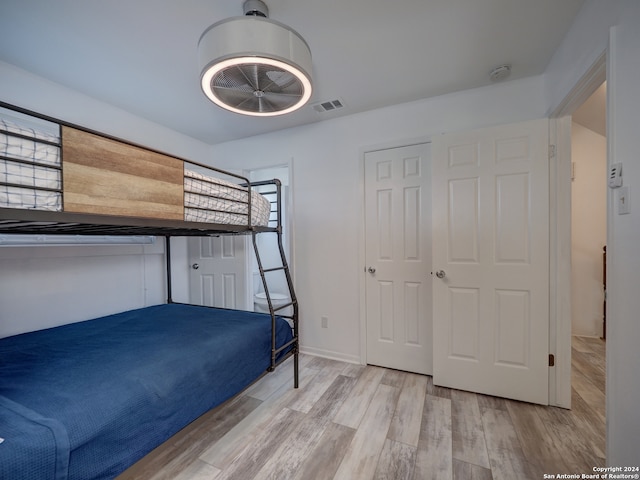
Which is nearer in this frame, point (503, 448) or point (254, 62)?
point (254, 62)

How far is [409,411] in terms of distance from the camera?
1.85 metres

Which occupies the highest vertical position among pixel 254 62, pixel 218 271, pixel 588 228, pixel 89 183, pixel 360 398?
pixel 254 62

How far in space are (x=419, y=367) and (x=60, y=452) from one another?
2.35 meters

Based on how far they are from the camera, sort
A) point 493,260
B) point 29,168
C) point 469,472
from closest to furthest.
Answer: point 29,168 → point 469,472 → point 493,260

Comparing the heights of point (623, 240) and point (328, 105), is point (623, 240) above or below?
below

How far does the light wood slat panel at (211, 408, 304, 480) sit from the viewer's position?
1.37m

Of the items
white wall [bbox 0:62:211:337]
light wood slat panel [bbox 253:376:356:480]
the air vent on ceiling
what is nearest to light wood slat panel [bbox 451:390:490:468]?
light wood slat panel [bbox 253:376:356:480]

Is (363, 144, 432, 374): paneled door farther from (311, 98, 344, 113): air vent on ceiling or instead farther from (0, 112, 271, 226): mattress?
(0, 112, 271, 226): mattress

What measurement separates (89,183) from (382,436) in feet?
6.63

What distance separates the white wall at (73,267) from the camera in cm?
189

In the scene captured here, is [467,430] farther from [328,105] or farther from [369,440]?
[328,105]

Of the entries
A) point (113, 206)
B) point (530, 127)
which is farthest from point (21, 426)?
point (530, 127)

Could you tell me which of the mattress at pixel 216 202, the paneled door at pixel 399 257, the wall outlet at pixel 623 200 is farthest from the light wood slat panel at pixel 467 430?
the mattress at pixel 216 202

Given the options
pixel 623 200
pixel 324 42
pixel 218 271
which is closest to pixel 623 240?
pixel 623 200
